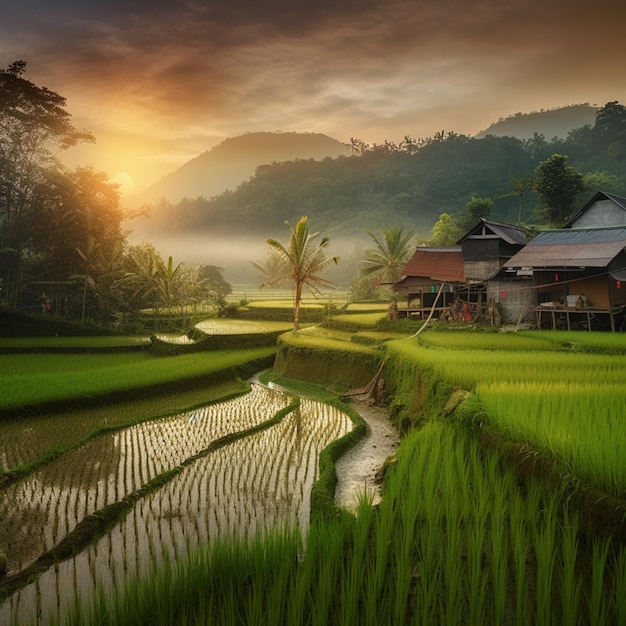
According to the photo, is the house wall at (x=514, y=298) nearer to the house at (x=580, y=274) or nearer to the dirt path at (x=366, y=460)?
the house at (x=580, y=274)

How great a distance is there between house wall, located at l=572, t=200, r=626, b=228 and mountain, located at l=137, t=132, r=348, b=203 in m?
125

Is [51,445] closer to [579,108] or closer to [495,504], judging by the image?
[495,504]

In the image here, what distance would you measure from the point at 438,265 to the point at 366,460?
1385 cm

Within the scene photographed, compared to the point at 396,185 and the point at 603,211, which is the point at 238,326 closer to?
the point at 603,211

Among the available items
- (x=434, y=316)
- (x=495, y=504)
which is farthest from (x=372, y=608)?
(x=434, y=316)

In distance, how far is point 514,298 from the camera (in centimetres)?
1706

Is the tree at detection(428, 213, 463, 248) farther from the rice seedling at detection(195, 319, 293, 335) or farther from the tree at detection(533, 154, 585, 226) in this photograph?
the rice seedling at detection(195, 319, 293, 335)

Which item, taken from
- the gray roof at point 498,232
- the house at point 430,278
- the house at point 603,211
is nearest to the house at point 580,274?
the gray roof at point 498,232

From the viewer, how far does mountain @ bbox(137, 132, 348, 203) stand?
463 ft

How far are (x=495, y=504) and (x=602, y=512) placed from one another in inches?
32.1

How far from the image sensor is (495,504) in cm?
409

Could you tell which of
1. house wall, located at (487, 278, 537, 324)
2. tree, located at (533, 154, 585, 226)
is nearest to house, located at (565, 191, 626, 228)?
house wall, located at (487, 278, 537, 324)

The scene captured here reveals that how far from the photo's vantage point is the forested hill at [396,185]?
5169 centimetres

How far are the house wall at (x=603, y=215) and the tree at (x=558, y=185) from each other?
7639mm
